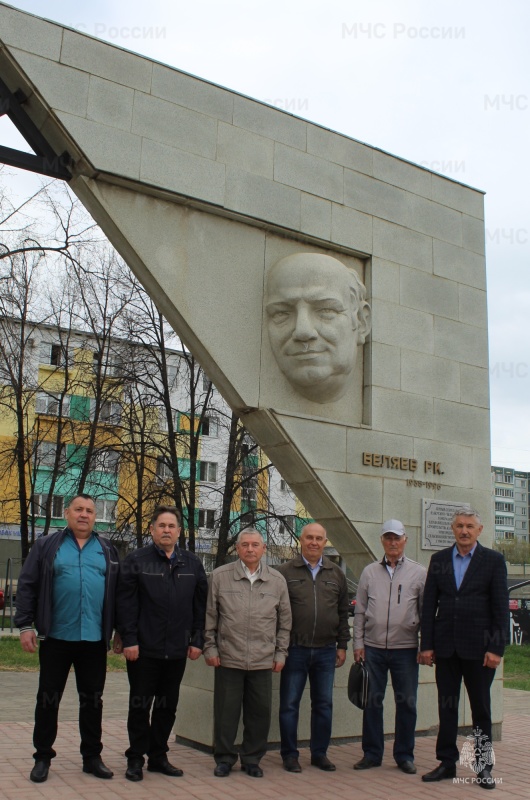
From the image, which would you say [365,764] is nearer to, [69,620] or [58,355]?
[69,620]

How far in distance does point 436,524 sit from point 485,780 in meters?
2.43

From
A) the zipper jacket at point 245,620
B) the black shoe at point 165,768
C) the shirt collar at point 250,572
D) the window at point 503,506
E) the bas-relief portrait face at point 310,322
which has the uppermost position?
the window at point 503,506

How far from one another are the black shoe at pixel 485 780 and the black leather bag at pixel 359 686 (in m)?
0.84

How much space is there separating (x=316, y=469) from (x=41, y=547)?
240 cm

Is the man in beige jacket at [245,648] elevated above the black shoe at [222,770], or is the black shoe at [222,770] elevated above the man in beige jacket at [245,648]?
the man in beige jacket at [245,648]

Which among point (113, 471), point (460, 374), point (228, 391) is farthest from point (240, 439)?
point (228, 391)

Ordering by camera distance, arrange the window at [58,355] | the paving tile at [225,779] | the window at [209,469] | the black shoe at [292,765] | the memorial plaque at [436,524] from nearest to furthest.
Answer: the paving tile at [225,779] < the black shoe at [292,765] < the memorial plaque at [436,524] < the window at [58,355] < the window at [209,469]

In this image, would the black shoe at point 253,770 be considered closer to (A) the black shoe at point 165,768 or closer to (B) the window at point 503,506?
(A) the black shoe at point 165,768

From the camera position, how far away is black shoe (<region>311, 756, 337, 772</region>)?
553cm

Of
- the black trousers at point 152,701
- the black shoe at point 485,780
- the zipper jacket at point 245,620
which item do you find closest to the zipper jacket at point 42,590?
the black trousers at point 152,701

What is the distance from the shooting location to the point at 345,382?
273 inches

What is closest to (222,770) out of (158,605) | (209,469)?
(158,605)

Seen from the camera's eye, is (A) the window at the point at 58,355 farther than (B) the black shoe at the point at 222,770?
Yes

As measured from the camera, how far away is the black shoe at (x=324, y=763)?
5527 mm
